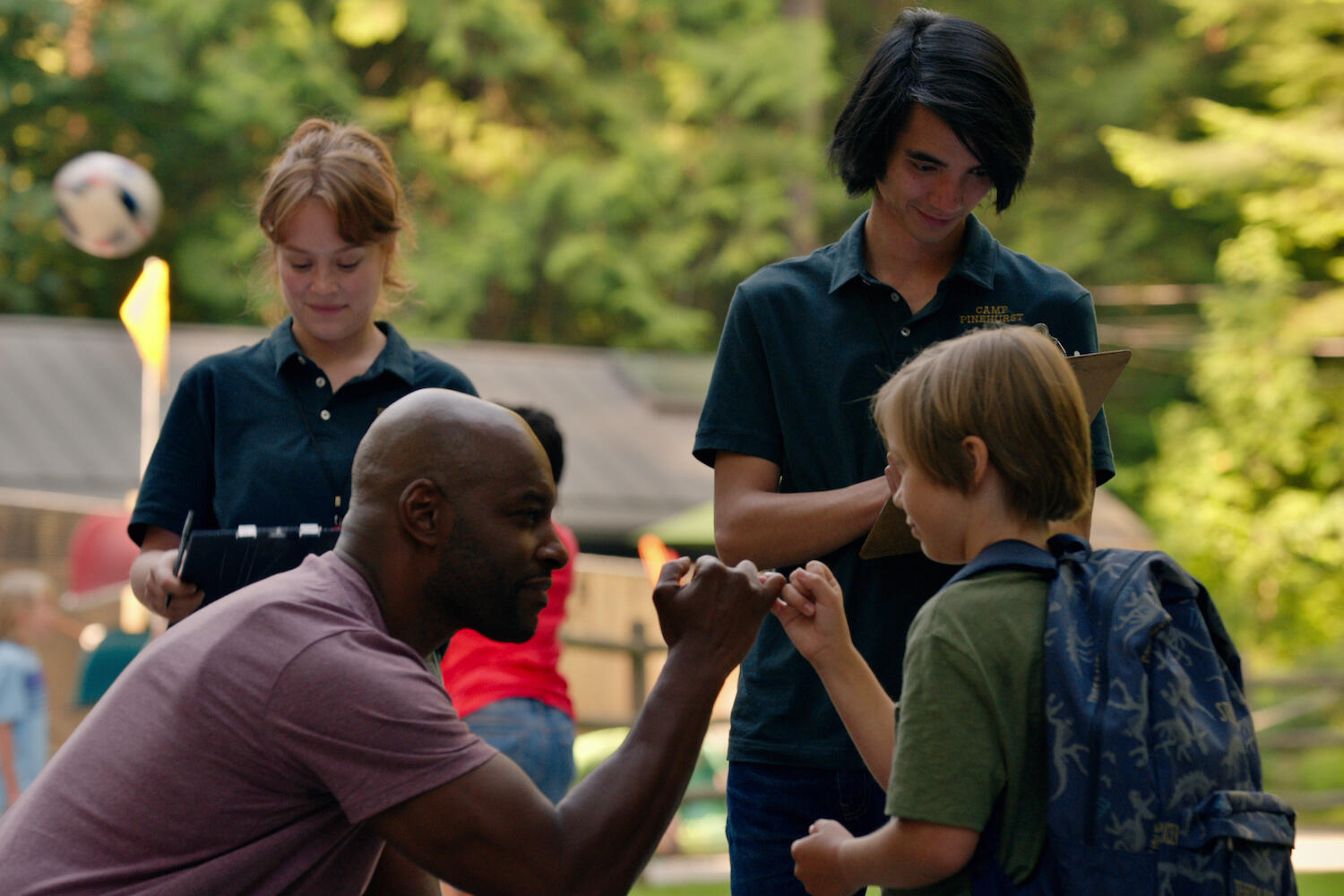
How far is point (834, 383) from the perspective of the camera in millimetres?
2311

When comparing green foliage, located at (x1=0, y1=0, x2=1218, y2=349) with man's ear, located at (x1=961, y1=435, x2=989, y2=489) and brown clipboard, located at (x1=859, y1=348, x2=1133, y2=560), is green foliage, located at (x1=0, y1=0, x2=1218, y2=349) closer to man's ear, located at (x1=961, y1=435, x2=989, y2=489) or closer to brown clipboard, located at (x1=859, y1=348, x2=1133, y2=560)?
brown clipboard, located at (x1=859, y1=348, x2=1133, y2=560)

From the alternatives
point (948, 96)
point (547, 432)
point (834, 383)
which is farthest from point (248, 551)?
point (547, 432)

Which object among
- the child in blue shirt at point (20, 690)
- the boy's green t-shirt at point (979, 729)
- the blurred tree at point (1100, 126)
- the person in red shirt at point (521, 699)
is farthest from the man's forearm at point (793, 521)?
the blurred tree at point (1100, 126)

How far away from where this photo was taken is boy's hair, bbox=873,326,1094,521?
5.74 feet

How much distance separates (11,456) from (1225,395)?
14.0m

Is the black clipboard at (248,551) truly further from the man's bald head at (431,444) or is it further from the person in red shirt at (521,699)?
the person in red shirt at (521,699)

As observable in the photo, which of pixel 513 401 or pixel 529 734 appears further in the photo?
pixel 513 401

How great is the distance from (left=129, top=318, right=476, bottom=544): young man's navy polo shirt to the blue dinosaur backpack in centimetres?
150

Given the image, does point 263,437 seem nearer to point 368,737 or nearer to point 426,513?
point 426,513

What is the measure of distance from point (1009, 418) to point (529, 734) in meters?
2.33

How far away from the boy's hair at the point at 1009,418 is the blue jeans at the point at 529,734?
2214 millimetres

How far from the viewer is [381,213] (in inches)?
111

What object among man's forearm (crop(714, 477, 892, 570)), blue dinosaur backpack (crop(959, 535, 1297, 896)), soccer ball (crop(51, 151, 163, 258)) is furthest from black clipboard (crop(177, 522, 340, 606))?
soccer ball (crop(51, 151, 163, 258))

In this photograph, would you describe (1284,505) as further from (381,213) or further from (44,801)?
(44,801)
